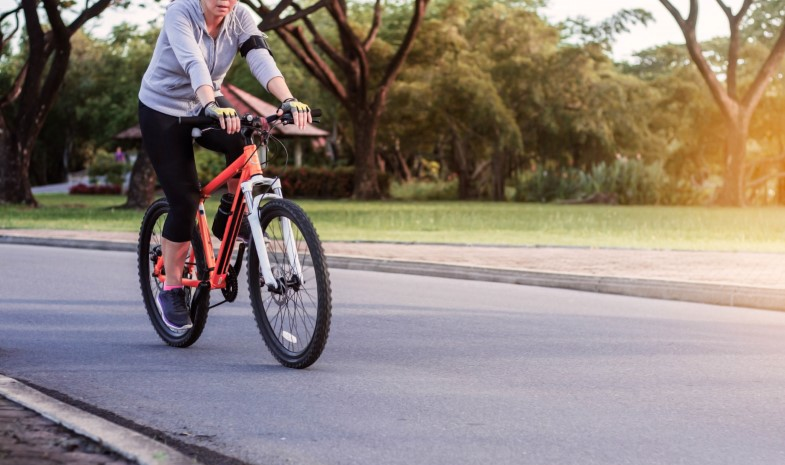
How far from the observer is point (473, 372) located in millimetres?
7277

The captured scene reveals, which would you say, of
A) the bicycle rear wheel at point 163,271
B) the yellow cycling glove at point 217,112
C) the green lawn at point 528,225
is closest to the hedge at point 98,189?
the green lawn at point 528,225

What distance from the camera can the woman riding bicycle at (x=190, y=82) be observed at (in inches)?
275

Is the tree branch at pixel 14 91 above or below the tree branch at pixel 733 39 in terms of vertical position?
below

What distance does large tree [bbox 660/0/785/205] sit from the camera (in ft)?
114

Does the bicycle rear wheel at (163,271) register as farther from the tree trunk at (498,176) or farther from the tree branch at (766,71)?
the tree trunk at (498,176)

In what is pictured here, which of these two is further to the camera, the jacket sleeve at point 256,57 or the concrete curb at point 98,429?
the jacket sleeve at point 256,57

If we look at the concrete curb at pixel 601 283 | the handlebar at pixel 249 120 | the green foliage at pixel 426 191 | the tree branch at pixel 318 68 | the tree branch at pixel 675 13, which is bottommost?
the green foliage at pixel 426 191

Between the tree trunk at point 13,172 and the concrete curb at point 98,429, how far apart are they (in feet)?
92.6

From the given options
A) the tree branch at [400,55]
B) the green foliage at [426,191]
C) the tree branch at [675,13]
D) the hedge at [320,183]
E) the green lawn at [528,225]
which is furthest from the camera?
the green foliage at [426,191]

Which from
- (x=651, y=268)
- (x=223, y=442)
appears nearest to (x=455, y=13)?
(x=651, y=268)

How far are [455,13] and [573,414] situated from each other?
130 feet

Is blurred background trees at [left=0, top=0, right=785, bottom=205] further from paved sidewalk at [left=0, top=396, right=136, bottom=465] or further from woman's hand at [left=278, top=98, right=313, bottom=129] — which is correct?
paved sidewalk at [left=0, top=396, right=136, bottom=465]

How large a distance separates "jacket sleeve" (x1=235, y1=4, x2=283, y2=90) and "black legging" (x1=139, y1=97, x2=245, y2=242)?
24 cm

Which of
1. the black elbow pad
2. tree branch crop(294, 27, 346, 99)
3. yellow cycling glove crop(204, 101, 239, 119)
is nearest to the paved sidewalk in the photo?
yellow cycling glove crop(204, 101, 239, 119)
